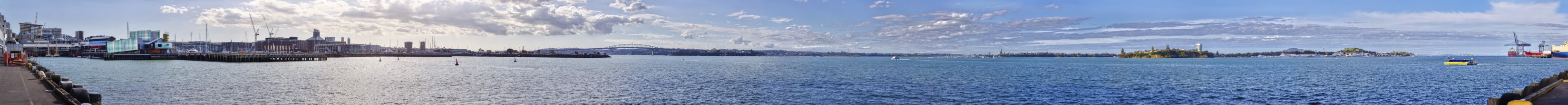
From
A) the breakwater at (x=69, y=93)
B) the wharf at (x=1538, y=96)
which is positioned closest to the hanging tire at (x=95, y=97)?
the breakwater at (x=69, y=93)

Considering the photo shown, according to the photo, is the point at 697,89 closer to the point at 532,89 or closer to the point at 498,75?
the point at 532,89

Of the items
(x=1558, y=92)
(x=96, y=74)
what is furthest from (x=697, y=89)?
(x=96, y=74)

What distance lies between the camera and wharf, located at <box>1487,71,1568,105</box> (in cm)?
2153

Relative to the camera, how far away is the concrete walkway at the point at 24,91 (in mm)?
26312

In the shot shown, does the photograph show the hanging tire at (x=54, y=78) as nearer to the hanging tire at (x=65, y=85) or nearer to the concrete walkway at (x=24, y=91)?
the concrete walkway at (x=24, y=91)

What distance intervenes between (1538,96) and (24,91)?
44.9 meters

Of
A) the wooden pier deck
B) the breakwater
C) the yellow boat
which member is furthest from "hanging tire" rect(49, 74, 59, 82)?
the yellow boat

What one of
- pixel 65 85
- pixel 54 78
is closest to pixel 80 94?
pixel 65 85

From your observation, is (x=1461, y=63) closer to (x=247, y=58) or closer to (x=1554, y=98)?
(x=1554, y=98)

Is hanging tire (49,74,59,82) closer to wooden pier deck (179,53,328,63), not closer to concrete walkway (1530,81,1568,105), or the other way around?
concrete walkway (1530,81,1568,105)

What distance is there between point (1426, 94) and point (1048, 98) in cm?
1890

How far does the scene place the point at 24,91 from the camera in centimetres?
3045

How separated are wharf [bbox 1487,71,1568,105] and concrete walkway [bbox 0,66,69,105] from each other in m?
35.7

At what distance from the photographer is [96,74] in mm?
84625
